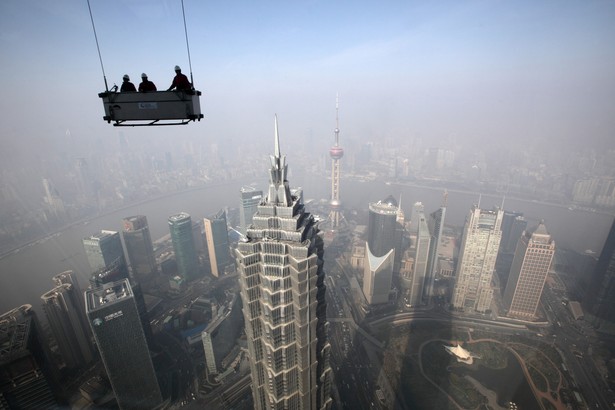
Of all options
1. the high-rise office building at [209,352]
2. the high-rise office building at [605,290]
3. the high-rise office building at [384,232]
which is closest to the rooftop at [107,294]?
the high-rise office building at [209,352]

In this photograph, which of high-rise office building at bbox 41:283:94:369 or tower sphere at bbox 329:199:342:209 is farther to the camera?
tower sphere at bbox 329:199:342:209

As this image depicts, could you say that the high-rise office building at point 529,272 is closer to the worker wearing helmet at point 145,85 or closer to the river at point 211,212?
the river at point 211,212

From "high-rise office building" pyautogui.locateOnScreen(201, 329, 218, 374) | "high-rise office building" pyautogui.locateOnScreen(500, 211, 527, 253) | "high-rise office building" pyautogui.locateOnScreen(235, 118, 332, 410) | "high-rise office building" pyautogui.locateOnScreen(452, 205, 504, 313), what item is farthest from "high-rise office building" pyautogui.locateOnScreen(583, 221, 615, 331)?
"high-rise office building" pyautogui.locateOnScreen(201, 329, 218, 374)

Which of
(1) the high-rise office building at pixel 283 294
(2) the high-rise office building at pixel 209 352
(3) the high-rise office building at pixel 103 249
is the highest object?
(1) the high-rise office building at pixel 283 294

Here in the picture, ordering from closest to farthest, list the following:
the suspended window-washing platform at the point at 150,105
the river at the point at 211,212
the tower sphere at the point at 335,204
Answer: the suspended window-washing platform at the point at 150,105, the river at the point at 211,212, the tower sphere at the point at 335,204

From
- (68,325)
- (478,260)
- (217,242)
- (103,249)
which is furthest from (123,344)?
(478,260)

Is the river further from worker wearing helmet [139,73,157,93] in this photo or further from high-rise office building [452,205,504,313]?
worker wearing helmet [139,73,157,93]
